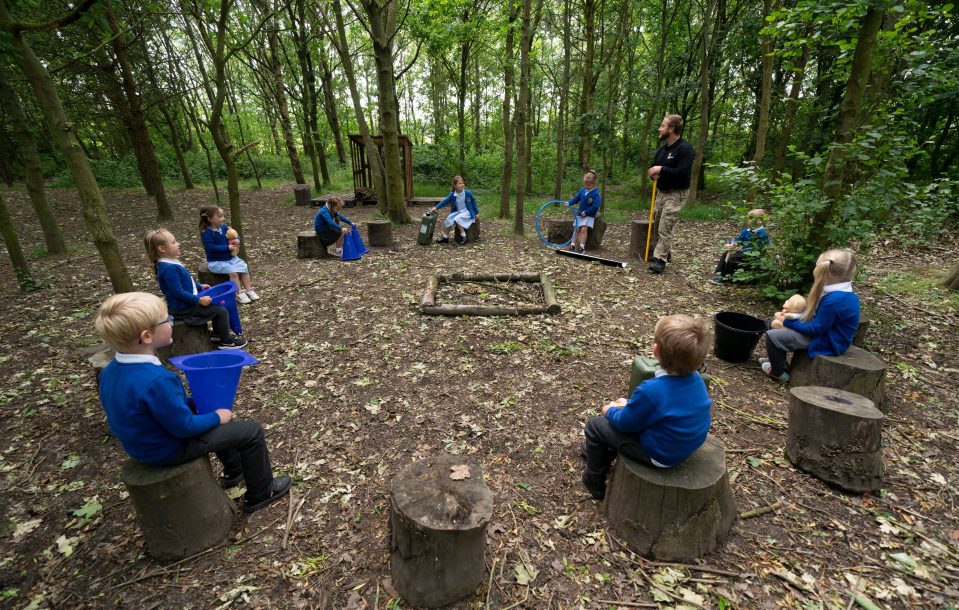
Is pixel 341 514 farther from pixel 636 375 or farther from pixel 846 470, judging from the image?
pixel 846 470

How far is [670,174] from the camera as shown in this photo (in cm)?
699

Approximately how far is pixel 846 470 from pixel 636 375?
1536mm

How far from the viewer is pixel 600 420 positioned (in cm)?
276

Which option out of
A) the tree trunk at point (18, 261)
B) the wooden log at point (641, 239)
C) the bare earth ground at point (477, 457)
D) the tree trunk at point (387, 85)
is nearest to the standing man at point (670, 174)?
the wooden log at point (641, 239)

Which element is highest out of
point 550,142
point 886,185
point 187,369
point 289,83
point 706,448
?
point 289,83

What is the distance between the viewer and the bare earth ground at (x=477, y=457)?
2389 mm

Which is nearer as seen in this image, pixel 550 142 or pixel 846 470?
pixel 846 470

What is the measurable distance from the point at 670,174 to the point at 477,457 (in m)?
5.98

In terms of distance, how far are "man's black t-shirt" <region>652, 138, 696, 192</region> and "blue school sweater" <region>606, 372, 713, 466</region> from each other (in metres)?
5.63

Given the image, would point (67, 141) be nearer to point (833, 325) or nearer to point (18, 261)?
point (18, 261)

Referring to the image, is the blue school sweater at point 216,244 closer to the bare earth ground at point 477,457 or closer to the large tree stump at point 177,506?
the bare earth ground at point 477,457

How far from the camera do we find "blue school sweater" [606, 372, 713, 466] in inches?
91.7

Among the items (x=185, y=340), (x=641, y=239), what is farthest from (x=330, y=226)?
(x=641, y=239)

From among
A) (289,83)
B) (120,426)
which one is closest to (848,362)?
(120,426)
